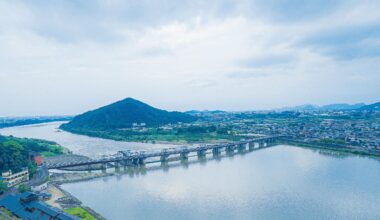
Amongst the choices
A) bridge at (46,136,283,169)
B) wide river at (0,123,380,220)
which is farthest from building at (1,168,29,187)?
bridge at (46,136,283,169)

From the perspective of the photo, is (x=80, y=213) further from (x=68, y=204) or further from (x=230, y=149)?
(x=230, y=149)

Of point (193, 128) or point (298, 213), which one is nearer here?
point (298, 213)

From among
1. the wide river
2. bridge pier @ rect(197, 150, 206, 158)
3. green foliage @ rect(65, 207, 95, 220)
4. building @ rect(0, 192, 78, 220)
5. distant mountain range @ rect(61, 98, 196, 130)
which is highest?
distant mountain range @ rect(61, 98, 196, 130)

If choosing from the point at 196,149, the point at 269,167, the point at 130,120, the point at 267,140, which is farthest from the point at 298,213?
the point at 130,120

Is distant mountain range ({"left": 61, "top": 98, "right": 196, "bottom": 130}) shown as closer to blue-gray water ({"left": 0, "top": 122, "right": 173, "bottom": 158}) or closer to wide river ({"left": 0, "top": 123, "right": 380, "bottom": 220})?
blue-gray water ({"left": 0, "top": 122, "right": 173, "bottom": 158})

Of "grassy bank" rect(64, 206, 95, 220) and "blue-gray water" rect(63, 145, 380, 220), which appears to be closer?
"grassy bank" rect(64, 206, 95, 220)

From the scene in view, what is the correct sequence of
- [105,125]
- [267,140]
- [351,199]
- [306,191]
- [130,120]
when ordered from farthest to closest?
[130,120] → [105,125] → [267,140] → [306,191] → [351,199]

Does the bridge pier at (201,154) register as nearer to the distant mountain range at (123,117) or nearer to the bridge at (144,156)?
the bridge at (144,156)

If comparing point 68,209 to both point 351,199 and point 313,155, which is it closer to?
point 351,199
